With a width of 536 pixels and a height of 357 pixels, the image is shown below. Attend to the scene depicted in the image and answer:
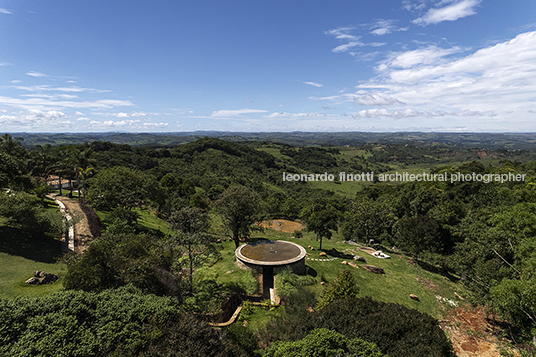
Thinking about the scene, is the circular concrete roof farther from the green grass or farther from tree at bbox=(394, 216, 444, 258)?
tree at bbox=(394, 216, 444, 258)

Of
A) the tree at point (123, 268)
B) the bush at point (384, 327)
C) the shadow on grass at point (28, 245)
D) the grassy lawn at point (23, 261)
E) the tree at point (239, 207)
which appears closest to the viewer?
the bush at point (384, 327)

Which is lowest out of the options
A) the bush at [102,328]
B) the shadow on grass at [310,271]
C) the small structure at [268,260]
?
the shadow on grass at [310,271]

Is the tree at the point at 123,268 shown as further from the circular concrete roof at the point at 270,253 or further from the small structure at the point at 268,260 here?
the circular concrete roof at the point at 270,253

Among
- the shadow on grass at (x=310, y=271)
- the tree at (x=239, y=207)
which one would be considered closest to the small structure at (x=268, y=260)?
the shadow on grass at (x=310, y=271)

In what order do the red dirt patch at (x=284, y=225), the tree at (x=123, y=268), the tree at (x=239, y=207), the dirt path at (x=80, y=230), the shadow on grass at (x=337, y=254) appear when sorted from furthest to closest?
the red dirt patch at (x=284, y=225), the shadow on grass at (x=337, y=254), the tree at (x=239, y=207), the dirt path at (x=80, y=230), the tree at (x=123, y=268)

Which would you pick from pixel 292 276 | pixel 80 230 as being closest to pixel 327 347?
pixel 292 276

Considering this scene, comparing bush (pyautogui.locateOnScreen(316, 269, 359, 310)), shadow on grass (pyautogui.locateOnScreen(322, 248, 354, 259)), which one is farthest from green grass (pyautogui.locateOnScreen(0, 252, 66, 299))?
shadow on grass (pyautogui.locateOnScreen(322, 248, 354, 259))
